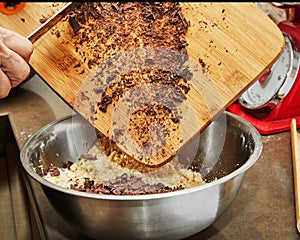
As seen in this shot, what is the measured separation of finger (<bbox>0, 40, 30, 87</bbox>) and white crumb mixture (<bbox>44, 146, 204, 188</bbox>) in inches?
8.6

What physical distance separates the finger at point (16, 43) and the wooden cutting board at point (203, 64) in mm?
145

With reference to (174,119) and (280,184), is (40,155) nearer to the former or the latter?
(174,119)

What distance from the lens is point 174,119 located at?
0.90 meters

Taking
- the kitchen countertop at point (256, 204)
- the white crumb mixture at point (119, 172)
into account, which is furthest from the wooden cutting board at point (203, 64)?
the kitchen countertop at point (256, 204)

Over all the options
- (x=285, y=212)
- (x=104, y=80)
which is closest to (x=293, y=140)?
(x=285, y=212)

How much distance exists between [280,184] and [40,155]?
1.76 ft

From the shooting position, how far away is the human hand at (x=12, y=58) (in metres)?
0.79

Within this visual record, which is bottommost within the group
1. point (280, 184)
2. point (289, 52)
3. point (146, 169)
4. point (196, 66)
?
point (280, 184)

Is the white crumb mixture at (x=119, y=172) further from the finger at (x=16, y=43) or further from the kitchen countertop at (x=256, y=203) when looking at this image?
the finger at (x=16, y=43)

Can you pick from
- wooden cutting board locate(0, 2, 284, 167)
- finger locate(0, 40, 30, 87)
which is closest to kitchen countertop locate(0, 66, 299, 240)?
wooden cutting board locate(0, 2, 284, 167)

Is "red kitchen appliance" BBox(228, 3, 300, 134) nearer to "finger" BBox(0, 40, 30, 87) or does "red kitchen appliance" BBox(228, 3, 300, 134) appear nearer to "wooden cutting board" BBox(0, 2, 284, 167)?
"wooden cutting board" BBox(0, 2, 284, 167)

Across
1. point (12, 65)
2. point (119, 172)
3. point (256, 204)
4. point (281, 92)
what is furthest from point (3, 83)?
point (281, 92)

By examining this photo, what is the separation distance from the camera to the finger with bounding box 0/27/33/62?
0.80m

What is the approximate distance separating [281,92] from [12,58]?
0.74 meters
